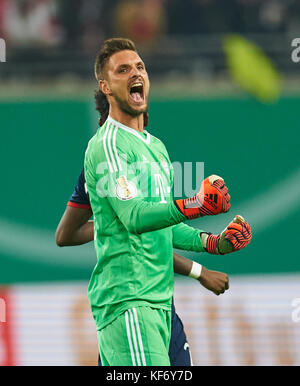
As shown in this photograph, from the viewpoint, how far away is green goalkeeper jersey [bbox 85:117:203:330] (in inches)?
160

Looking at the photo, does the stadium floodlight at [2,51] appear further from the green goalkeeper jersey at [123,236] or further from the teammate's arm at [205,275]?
the green goalkeeper jersey at [123,236]

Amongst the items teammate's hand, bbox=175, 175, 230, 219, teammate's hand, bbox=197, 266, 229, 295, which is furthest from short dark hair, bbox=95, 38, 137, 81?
teammate's hand, bbox=197, 266, 229, 295

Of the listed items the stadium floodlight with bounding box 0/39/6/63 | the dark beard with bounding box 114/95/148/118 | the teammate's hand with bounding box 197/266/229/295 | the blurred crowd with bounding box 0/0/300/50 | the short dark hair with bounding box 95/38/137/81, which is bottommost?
the teammate's hand with bounding box 197/266/229/295

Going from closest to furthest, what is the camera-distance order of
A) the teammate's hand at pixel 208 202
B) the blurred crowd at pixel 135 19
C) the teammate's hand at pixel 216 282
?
1. the teammate's hand at pixel 208 202
2. the teammate's hand at pixel 216 282
3. the blurred crowd at pixel 135 19

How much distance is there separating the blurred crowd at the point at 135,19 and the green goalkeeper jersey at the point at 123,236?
17.9ft

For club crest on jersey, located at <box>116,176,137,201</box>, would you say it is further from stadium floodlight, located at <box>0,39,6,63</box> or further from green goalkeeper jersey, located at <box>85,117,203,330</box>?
stadium floodlight, located at <box>0,39,6,63</box>

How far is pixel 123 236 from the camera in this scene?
4.13m

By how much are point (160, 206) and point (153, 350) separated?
28.7 inches

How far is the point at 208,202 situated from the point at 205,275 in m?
1.05

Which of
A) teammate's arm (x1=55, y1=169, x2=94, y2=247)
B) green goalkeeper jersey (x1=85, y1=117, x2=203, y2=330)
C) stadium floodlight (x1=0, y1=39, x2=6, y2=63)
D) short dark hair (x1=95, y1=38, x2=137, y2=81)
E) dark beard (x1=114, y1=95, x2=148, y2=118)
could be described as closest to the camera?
green goalkeeper jersey (x1=85, y1=117, x2=203, y2=330)

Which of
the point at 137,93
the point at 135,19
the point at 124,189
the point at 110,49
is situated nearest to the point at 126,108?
the point at 137,93

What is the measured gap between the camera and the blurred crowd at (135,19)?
→ 381 inches

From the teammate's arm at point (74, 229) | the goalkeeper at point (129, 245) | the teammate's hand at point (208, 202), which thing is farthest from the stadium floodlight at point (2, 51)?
the teammate's hand at point (208, 202)

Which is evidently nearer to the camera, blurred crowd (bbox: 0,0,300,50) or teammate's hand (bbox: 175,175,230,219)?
teammate's hand (bbox: 175,175,230,219)
